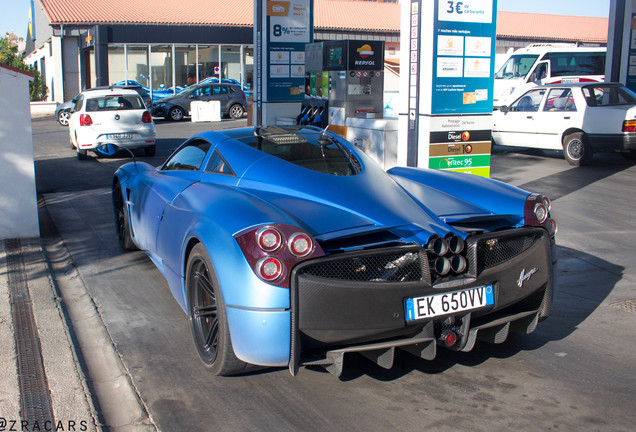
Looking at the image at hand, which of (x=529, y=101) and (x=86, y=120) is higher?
(x=529, y=101)

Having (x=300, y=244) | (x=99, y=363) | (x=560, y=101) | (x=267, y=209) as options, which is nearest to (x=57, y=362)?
(x=99, y=363)

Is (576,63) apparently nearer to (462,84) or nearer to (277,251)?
(462,84)

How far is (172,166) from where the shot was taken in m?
5.56

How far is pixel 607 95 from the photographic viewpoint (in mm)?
13203

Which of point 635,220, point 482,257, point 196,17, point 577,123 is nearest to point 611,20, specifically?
point 577,123

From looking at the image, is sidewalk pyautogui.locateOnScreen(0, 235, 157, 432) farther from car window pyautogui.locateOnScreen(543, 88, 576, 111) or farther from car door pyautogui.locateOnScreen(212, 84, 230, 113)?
car door pyautogui.locateOnScreen(212, 84, 230, 113)

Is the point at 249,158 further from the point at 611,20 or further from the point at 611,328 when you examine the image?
the point at 611,20

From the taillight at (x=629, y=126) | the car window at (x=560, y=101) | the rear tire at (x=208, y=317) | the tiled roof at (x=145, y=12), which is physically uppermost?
the tiled roof at (x=145, y=12)

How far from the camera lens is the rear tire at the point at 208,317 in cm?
362

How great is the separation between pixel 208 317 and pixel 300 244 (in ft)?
3.51

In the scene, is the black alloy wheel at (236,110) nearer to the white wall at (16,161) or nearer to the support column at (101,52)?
the support column at (101,52)

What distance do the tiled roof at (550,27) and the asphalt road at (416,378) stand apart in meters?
41.5

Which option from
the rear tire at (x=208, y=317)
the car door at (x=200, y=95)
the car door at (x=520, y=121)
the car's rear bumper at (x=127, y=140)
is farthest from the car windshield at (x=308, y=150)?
the car door at (x=200, y=95)

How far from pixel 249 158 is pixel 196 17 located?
34330 mm
